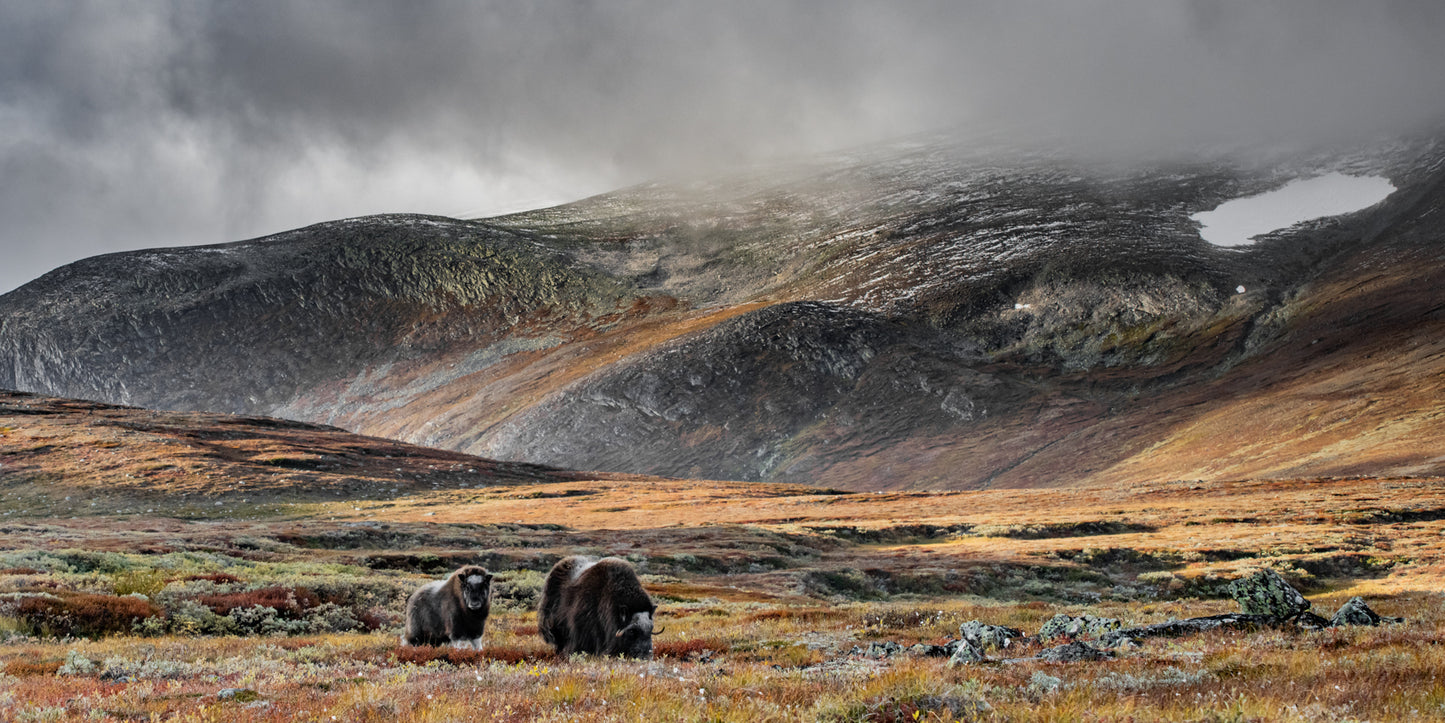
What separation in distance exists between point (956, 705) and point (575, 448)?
6121 inches

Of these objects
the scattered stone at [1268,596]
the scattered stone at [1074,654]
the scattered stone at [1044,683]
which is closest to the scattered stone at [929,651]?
the scattered stone at [1074,654]

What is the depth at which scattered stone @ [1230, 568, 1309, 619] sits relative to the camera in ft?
50.8

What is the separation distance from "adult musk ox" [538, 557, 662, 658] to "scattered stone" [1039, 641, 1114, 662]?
20.6 feet

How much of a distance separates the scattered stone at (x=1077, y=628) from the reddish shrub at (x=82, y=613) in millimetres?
18483

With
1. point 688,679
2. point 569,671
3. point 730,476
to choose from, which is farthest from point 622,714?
point 730,476

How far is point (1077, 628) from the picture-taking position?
52.4 ft

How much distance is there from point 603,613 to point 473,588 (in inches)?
102

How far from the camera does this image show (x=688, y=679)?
10.2 metres

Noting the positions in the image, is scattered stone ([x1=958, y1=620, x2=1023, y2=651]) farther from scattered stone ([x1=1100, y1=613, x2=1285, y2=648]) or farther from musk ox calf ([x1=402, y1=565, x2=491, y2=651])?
musk ox calf ([x1=402, y1=565, x2=491, y2=651])

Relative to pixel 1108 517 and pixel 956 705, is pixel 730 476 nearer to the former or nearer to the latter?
pixel 1108 517

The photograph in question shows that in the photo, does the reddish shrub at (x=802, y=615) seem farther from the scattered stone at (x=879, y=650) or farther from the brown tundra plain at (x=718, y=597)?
the scattered stone at (x=879, y=650)

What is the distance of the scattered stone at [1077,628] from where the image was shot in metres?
15.6

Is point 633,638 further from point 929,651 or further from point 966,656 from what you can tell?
point 966,656

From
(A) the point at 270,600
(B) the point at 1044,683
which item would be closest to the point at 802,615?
(A) the point at 270,600
